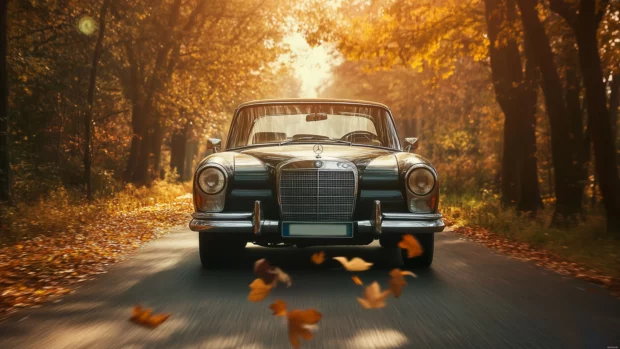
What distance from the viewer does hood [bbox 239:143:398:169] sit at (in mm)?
6754

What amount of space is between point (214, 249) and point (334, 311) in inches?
87.6

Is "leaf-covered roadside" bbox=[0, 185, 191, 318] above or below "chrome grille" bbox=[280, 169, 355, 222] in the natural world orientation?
below

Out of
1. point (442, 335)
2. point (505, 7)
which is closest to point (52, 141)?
point (505, 7)

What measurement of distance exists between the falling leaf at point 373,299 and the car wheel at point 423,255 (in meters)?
1.40

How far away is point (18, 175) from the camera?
18.1 meters

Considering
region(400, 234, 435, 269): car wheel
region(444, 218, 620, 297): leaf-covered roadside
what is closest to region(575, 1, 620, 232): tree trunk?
region(444, 218, 620, 297): leaf-covered roadside

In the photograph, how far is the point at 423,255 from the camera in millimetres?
6996

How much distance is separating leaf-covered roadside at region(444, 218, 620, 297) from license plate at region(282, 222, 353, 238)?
2.24m

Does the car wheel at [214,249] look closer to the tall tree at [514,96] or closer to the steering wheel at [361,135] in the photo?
the steering wheel at [361,135]

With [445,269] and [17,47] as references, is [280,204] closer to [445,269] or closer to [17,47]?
[445,269]

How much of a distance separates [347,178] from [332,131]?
145 centimetres

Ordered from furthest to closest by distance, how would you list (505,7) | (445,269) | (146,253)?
(505,7) → (146,253) → (445,269)

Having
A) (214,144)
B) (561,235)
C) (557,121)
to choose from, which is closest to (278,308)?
(214,144)

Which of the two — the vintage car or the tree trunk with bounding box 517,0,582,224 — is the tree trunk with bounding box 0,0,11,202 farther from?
the tree trunk with bounding box 517,0,582,224
